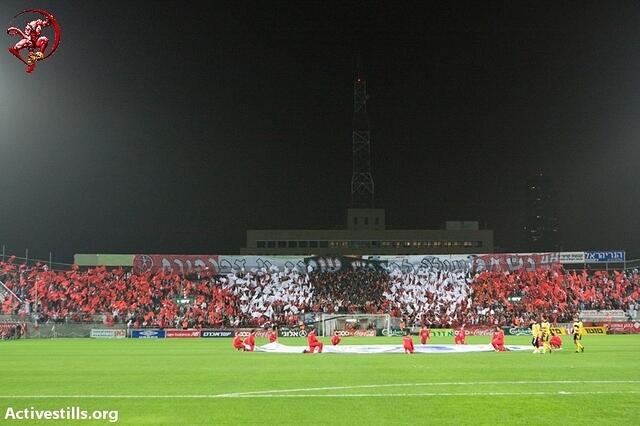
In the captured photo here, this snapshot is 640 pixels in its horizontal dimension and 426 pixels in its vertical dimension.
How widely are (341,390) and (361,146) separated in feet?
225

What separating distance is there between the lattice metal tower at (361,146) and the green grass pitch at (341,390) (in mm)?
58732

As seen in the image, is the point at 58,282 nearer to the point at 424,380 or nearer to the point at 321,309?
the point at 321,309

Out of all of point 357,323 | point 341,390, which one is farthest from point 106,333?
point 341,390

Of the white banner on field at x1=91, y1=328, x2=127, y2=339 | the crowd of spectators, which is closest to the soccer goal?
the crowd of spectators

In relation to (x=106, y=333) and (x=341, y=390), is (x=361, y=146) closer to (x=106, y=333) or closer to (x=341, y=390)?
(x=106, y=333)

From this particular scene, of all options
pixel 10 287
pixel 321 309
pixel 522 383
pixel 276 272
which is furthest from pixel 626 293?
pixel 10 287

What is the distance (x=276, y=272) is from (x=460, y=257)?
18.9 meters

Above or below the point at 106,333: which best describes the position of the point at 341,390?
above

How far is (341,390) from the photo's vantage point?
15000mm

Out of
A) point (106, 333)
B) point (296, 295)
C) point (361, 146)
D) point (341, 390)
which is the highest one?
point (361, 146)

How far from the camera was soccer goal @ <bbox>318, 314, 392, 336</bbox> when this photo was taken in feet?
177

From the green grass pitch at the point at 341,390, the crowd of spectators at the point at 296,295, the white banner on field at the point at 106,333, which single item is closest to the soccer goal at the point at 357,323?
the crowd of spectators at the point at 296,295

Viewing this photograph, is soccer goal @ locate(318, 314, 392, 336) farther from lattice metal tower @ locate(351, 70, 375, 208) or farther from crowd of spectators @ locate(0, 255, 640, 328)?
lattice metal tower @ locate(351, 70, 375, 208)

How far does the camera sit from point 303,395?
46.7 feet
